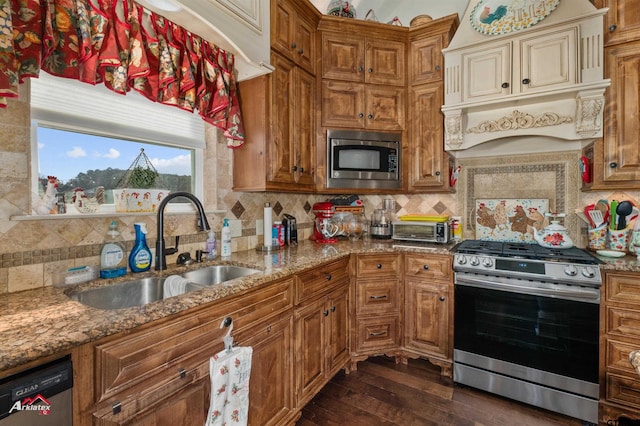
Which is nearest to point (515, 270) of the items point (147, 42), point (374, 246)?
point (374, 246)

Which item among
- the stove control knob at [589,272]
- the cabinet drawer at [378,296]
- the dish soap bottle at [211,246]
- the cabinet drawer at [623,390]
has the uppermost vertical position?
the dish soap bottle at [211,246]

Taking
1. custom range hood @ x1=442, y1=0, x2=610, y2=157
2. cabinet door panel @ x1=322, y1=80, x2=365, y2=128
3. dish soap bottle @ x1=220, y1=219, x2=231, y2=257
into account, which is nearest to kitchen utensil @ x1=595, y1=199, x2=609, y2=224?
custom range hood @ x1=442, y1=0, x2=610, y2=157

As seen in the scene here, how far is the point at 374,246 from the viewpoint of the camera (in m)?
2.46

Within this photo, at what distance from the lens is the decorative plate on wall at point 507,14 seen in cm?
216

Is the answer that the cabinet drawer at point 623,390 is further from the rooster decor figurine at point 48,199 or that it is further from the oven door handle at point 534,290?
the rooster decor figurine at point 48,199

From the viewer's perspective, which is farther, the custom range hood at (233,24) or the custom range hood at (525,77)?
the custom range hood at (525,77)

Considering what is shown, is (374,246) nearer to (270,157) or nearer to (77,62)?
(270,157)

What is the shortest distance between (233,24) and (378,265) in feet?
6.26

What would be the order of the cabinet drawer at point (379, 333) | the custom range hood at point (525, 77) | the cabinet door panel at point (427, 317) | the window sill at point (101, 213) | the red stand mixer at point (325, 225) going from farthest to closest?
the red stand mixer at point (325, 225), the cabinet drawer at point (379, 333), the cabinet door panel at point (427, 317), the custom range hood at point (525, 77), the window sill at point (101, 213)

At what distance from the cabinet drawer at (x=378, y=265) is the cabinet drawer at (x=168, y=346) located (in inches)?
42.2

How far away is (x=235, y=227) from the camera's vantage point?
2.17 metres

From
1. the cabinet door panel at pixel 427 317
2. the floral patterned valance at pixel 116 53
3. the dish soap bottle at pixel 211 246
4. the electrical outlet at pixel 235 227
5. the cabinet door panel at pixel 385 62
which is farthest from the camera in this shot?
the cabinet door panel at pixel 385 62

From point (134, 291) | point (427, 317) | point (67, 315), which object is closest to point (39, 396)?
point (67, 315)

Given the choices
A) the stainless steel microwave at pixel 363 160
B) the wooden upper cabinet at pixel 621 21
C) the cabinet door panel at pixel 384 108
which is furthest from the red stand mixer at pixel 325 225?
the wooden upper cabinet at pixel 621 21
